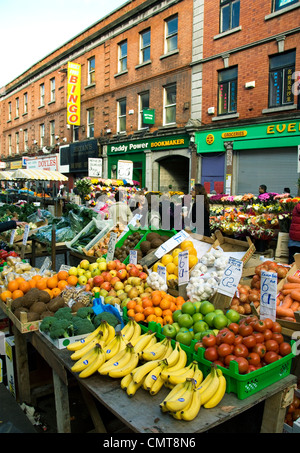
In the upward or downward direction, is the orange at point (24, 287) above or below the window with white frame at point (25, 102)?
below

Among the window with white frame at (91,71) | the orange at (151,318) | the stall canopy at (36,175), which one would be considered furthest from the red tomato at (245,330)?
the window with white frame at (91,71)

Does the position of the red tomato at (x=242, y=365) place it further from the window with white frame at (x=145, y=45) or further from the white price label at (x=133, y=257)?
the window with white frame at (x=145, y=45)

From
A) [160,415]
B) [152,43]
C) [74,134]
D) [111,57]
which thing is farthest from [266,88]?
[74,134]

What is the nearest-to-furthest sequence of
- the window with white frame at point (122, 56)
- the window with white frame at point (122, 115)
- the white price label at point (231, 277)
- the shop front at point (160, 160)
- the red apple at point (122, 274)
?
the white price label at point (231, 277), the red apple at point (122, 274), the shop front at point (160, 160), the window with white frame at point (122, 56), the window with white frame at point (122, 115)

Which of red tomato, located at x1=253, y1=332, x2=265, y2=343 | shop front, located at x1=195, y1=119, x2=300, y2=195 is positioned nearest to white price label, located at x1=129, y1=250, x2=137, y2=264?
red tomato, located at x1=253, y1=332, x2=265, y2=343

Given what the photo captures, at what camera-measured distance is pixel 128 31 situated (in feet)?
62.6

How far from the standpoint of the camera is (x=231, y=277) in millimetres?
2979

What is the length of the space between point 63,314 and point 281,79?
12347mm

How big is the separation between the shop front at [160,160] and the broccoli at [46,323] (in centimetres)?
1331

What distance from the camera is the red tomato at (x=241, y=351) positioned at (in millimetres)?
2316

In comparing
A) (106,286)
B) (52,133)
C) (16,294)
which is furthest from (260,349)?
(52,133)

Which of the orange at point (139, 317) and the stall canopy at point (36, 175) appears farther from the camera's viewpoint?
the stall canopy at point (36, 175)

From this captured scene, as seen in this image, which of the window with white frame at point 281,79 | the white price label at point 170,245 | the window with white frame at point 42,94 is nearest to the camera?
the white price label at point 170,245

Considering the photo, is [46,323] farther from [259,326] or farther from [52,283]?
[259,326]
